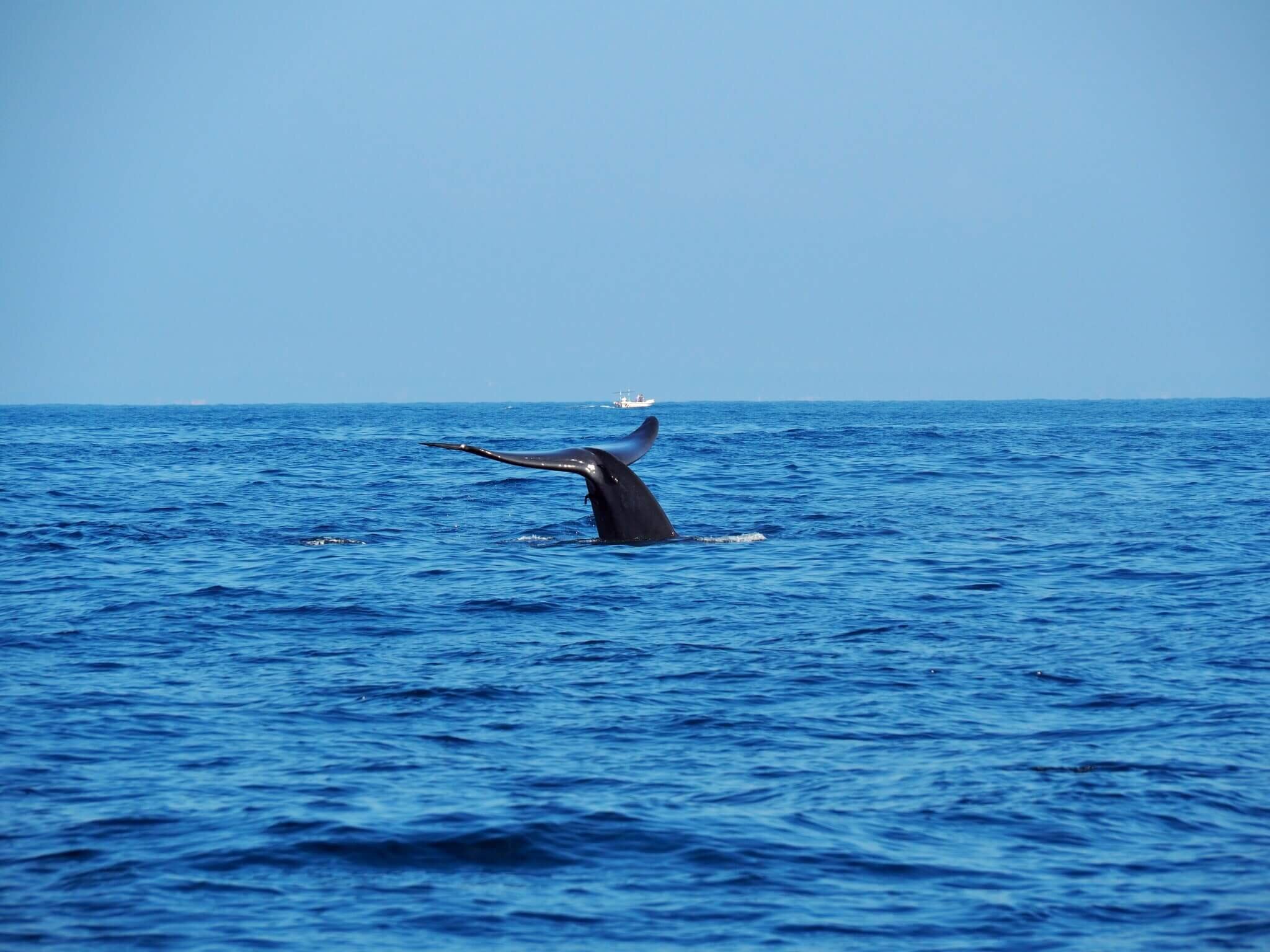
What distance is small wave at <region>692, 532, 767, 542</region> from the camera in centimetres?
1825

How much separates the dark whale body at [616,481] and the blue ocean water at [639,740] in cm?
42

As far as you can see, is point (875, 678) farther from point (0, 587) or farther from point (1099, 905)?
point (0, 587)

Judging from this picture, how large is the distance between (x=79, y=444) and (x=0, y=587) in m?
42.3

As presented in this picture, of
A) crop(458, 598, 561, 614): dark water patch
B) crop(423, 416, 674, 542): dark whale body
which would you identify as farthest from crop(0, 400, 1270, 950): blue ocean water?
crop(423, 416, 674, 542): dark whale body

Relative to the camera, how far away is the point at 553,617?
42.1 ft

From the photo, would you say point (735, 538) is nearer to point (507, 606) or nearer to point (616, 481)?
point (616, 481)

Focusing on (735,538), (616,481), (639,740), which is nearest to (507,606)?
(616,481)

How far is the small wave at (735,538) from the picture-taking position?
18250 millimetres

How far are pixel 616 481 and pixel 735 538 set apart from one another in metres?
2.69

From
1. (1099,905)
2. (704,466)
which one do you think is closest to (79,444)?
(704,466)

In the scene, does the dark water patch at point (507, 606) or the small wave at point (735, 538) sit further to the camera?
the small wave at point (735, 538)

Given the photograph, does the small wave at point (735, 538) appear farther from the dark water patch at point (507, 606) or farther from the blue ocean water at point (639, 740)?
the dark water patch at point (507, 606)

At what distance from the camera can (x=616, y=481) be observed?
54.4 feet

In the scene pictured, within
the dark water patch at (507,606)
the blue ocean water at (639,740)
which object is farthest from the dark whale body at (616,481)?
the dark water patch at (507,606)
